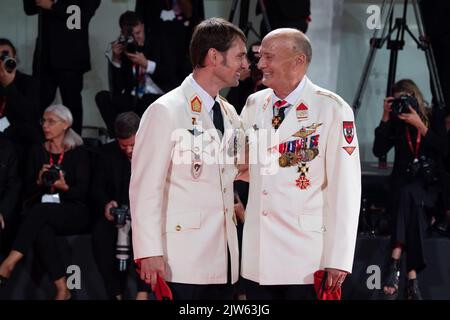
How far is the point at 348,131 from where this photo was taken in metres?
3.29

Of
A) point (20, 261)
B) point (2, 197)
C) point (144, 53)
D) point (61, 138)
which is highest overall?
point (144, 53)

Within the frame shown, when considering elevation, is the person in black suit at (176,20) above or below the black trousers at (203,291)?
above

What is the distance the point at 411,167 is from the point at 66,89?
2.59 meters

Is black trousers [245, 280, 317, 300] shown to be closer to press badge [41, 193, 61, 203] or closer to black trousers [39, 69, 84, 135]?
press badge [41, 193, 61, 203]

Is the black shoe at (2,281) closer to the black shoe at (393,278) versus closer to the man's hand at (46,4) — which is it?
the man's hand at (46,4)

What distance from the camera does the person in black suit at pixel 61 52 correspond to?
19.4ft

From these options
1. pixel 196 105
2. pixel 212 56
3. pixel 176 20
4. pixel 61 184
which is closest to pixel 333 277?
pixel 196 105

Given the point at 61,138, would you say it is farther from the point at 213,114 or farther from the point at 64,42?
the point at 213,114

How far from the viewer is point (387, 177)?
5836 millimetres

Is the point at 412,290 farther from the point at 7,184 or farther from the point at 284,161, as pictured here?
the point at 7,184

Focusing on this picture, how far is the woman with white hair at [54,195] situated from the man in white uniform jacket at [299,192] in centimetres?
218

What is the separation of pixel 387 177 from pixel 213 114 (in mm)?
2688

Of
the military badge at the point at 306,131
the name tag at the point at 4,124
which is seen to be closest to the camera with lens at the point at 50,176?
the name tag at the point at 4,124

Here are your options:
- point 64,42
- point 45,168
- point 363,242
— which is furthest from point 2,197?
point 363,242
